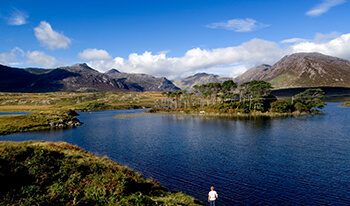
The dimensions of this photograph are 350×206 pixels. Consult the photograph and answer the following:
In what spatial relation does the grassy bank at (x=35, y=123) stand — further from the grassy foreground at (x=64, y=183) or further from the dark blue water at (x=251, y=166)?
the grassy foreground at (x=64, y=183)

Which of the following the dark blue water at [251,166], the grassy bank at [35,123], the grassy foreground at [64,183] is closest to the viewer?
the grassy foreground at [64,183]

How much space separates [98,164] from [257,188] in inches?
921

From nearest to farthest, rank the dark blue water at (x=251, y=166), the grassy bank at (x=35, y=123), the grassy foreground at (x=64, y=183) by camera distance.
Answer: the grassy foreground at (x=64, y=183) < the dark blue water at (x=251, y=166) < the grassy bank at (x=35, y=123)

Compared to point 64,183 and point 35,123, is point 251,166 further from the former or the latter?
point 35,123

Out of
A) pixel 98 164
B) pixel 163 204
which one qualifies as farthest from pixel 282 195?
pixel 98 164

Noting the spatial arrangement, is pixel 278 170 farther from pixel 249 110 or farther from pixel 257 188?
pixel 249 110

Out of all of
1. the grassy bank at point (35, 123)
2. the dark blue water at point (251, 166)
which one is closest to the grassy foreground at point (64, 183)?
the dark blue water at point (251, 166)

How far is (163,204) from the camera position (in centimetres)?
2067

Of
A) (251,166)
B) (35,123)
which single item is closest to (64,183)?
(251,166)

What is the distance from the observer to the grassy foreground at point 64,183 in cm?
1931

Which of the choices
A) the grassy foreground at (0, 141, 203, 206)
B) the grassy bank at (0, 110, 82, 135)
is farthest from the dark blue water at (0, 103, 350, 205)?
the grassy bank at (0, 110, 82, 135)

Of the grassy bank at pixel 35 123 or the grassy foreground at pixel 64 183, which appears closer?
the grassy foreground at pixel 64 183

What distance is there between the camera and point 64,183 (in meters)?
22.5

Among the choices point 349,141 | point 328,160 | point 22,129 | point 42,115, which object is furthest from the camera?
point 42,115
